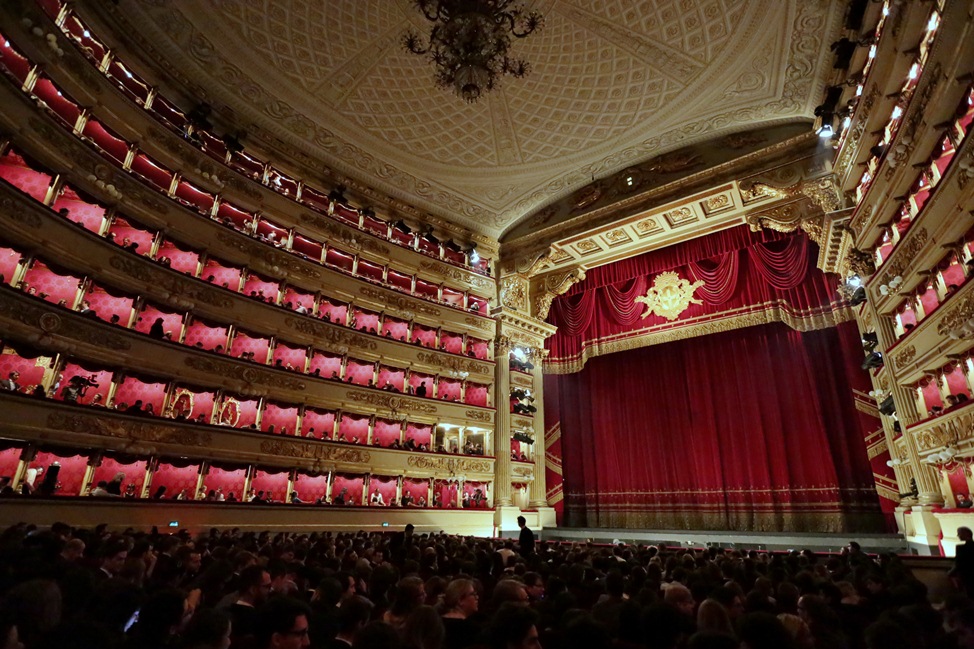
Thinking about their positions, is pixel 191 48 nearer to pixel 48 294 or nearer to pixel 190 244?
pixel 190 244

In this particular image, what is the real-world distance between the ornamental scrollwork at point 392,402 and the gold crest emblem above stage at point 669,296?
28.4 feet

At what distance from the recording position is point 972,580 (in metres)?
5.46

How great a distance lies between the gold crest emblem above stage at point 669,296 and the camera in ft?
62.9

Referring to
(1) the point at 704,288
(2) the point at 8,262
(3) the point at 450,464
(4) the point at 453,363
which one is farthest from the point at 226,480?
(1) the point at 704,288

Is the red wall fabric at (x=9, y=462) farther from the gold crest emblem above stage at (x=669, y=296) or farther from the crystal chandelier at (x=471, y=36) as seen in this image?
the gold crest emblem above stage at (x=669, y=296)

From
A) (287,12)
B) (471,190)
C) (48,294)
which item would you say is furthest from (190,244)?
(471,190)

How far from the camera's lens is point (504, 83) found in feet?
49.3

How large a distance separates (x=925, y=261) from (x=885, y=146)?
8.47ft

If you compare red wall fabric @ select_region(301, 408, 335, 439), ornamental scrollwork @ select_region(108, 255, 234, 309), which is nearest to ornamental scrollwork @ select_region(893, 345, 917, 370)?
red wall fabric @ select_region(301, 408, 335, 439)

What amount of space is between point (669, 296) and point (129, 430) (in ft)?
53.8

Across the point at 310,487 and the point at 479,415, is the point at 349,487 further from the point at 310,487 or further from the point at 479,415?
the point at 479,415

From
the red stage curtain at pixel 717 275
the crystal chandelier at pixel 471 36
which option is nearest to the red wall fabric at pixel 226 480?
the crystal chandelier at pixel 471 36

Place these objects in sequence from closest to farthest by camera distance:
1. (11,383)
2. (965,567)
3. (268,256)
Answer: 1. (965,567)
2. (11,383)
3. (268,256)

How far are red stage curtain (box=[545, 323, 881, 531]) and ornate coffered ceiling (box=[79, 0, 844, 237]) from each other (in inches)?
283
